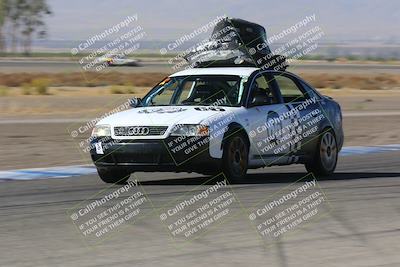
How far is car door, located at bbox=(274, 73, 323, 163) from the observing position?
40.5 feet

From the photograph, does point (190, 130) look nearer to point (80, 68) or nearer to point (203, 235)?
point (203, 235)

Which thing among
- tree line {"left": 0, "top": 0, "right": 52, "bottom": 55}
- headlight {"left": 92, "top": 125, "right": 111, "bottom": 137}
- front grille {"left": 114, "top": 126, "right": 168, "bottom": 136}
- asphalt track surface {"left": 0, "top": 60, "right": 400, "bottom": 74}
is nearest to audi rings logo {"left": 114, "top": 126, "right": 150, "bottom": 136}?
front grille {"left": 114, "top": 126, "right": 168, "bottom": 136}

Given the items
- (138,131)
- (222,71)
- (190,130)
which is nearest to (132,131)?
(138,131)

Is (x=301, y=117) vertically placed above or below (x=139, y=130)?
below

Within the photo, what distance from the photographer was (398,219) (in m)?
9.04

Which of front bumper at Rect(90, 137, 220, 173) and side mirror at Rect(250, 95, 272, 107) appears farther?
side mirror at Rect(250, 95, 272, 107)

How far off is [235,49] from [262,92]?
2.26 m

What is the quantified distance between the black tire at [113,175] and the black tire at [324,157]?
2643mm

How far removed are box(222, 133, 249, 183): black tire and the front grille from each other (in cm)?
81

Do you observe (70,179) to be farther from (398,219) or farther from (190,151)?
(398,219)

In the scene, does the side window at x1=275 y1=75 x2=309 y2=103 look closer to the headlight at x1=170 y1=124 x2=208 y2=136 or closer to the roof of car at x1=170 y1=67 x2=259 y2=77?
the roof of car at x1=170 y1=67 x2=259 y2=77

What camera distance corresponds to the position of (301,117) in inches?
492

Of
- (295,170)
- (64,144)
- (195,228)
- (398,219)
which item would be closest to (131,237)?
(195,228)

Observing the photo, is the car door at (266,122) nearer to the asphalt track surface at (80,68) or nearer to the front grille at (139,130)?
the front grille at (139,130)
